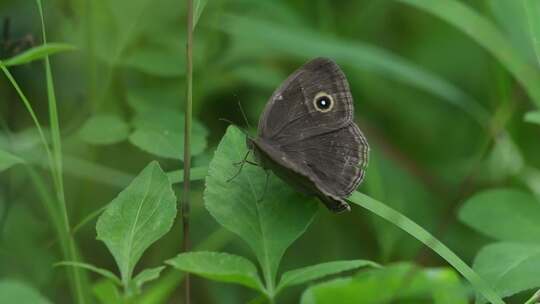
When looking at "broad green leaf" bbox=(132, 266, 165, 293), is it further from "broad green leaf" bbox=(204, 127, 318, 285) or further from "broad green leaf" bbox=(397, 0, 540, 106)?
"broad green leaf" bbox=(397, 0, 540, 106)

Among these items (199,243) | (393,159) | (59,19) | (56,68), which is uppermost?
(59,19)

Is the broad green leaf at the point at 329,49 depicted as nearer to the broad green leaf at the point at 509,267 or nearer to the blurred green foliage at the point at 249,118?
the blurred green foliage at the point at 249,118

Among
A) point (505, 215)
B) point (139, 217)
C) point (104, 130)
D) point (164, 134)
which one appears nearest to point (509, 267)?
point (505, 215)

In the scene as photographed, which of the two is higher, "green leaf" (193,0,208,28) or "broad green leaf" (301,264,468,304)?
"green leaf" (193,0,208,28)

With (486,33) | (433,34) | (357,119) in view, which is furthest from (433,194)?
(433,34)

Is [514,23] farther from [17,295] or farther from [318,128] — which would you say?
[17,295]

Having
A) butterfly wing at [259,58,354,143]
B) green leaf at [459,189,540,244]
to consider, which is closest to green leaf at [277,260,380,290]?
butterfly wing at [259,58,354,143]

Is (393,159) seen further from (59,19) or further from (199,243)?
(59,19)
